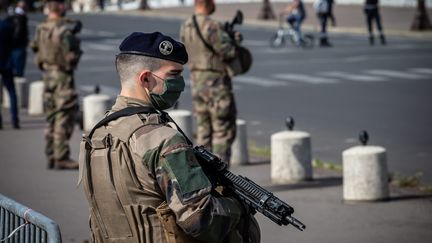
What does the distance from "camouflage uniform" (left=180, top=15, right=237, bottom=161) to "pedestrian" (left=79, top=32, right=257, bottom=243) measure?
6.82 m

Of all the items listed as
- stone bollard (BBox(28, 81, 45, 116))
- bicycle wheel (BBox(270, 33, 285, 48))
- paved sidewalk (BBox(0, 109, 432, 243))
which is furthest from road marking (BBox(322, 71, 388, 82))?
paved sidewalk (BBox(0, 109, 432, 243))

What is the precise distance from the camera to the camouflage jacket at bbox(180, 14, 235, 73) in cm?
1255

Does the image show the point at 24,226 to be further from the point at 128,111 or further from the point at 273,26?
the point at 273,26

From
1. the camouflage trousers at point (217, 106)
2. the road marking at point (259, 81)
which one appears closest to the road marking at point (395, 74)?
the road marking at point (259, 81)

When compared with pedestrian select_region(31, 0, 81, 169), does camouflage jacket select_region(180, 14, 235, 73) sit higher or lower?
higher

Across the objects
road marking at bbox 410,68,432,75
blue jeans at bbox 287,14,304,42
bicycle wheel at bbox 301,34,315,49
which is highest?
road marking at bbox 410,68,432,75

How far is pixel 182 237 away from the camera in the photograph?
215 inches

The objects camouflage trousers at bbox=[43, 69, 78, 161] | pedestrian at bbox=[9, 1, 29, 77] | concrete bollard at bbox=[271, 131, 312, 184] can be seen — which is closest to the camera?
concrete bollard at bbox=[271, 131, 312, 184]

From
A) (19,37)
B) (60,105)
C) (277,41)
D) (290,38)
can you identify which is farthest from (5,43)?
(290,38)

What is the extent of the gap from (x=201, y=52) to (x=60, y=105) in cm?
285

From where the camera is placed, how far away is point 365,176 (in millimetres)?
12594

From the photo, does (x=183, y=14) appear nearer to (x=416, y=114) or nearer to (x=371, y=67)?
(x=371, y=67)

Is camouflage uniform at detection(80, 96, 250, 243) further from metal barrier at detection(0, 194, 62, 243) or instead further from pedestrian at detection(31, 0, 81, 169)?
pedestrian at detection(31, 0, 81, 169)

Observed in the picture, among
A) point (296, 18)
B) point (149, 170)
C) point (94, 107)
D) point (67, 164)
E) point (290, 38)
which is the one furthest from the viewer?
point (290, 38)
